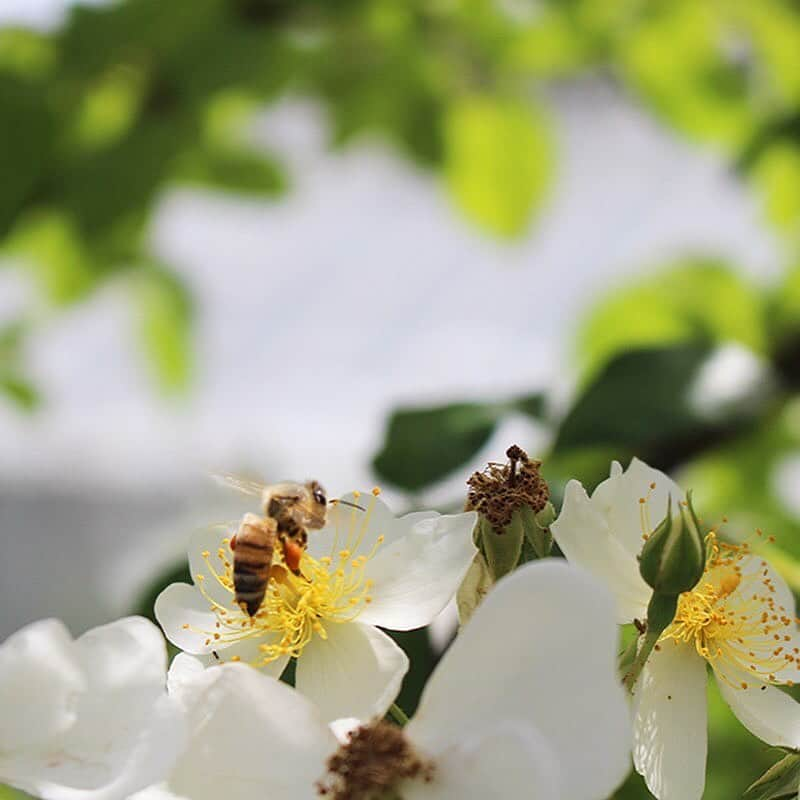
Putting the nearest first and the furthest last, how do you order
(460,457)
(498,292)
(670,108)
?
(460,457) < (670,108) < (498,292)

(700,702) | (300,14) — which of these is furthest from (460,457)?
(300,14)

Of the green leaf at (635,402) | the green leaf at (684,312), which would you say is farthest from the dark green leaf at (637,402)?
the green leaf at (684,312)

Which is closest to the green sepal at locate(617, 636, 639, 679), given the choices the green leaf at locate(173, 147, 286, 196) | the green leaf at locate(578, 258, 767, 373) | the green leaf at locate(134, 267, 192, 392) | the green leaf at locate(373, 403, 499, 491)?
the green leaf at locate(373, 403, 499, 491)

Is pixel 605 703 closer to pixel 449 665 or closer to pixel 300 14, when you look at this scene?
pixel 449 665

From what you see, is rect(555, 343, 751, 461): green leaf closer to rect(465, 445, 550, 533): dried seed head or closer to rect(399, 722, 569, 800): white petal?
rect(465, 445, 550, 533): dried seed head

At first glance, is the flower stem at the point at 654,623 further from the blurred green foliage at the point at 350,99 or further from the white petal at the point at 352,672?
the blurred green foliage at the point at 350,99

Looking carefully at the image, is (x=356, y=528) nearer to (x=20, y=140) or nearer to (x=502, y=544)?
(x=502, y=544)

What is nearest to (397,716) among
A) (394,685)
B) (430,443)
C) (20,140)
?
(394,685)
